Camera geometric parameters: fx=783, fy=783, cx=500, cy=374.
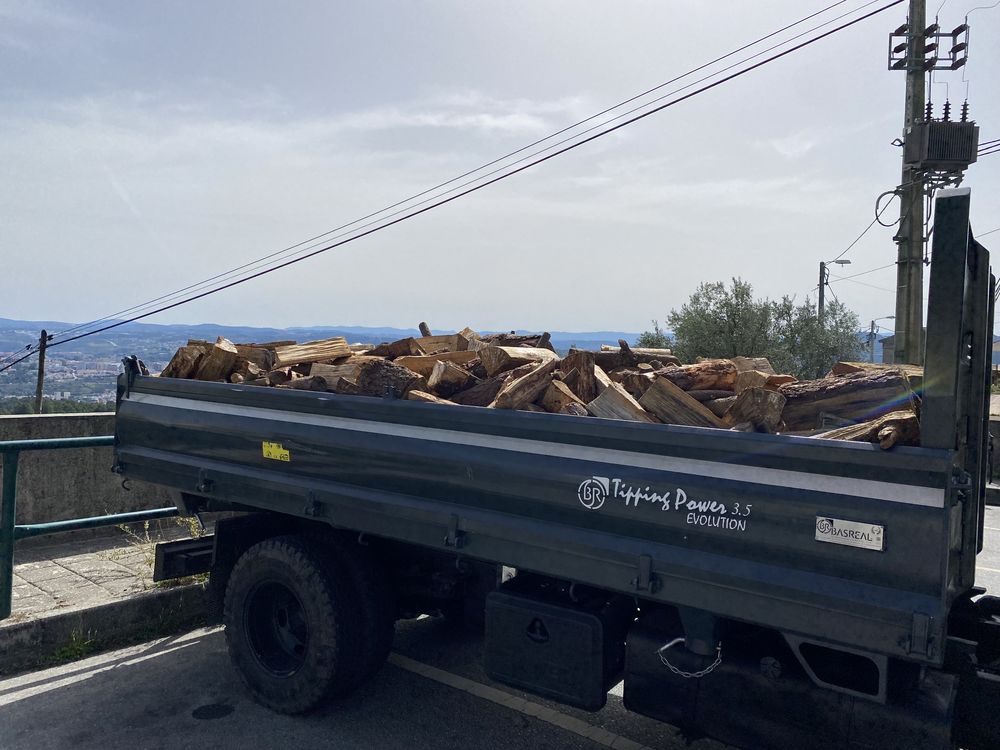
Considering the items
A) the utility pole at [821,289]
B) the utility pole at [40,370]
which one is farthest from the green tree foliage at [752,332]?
the utility pole at [40,370]

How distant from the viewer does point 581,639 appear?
11.6 ft

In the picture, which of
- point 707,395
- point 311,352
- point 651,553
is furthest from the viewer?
point 311,352

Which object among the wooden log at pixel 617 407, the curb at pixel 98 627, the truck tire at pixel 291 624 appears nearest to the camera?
the wooden log at pixel 617 407

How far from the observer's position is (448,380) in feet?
14.3

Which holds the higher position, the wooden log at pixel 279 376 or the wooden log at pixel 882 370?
the wooden log at pixel 882 370

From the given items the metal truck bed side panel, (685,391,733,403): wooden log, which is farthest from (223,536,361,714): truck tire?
(685,391,733,403): wooden log

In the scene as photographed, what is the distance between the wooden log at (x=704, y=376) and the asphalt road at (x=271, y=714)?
6.36 ft

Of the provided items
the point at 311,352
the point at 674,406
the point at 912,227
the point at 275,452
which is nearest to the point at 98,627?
the point at 275,452

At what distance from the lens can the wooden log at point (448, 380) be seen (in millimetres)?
4336

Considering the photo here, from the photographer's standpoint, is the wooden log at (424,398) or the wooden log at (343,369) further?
the wooden log at (343,369)

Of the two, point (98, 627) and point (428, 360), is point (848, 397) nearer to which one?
point (428, 360)

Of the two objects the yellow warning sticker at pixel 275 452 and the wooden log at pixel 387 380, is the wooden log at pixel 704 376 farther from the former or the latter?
the yellow warning sticker at pixel 275 452

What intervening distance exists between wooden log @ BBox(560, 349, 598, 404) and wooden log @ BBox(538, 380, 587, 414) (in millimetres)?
147

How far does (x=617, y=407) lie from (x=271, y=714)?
8.93 ft
